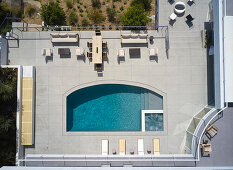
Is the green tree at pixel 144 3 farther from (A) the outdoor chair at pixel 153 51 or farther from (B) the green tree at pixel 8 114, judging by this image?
(B) the green tree at pixel 8 114

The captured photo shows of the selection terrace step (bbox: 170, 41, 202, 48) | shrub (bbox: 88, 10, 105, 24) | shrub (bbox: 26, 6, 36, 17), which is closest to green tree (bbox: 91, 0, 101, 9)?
shrub (bbox: 88, 10, 105, 24)

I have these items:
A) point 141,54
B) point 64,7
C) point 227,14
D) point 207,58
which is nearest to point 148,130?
point 141,54

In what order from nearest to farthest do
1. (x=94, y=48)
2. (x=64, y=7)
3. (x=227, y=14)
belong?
1. (x=227, y=14)
2. (x=94, y=48)
3. (x=64, y=7)

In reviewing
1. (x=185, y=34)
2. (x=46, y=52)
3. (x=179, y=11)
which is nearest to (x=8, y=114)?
(x=46, y=52)

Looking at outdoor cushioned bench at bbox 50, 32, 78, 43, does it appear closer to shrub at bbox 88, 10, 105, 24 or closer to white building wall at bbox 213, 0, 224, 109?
shrub at bbox 88, 10, 105, 24

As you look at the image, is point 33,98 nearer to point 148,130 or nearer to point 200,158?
point 148,130

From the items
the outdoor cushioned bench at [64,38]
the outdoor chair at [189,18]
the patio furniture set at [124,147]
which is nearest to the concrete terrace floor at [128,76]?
the patio furniture set at [124,147]

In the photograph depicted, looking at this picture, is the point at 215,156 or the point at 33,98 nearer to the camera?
the point at 215,156
